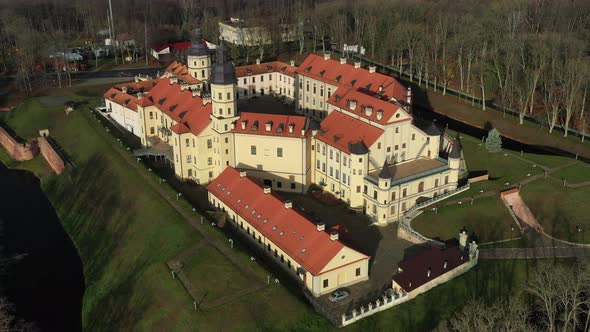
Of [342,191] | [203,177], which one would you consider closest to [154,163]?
[203,177]

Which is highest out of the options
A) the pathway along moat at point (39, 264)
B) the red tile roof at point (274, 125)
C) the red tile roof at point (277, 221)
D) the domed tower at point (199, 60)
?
the domed tower at point (199, 60)

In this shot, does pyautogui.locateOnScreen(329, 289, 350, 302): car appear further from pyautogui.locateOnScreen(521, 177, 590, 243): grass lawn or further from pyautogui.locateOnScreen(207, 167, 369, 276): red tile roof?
pyautogui.locateOnScreen(521, 177, 590, 243): grass lawn

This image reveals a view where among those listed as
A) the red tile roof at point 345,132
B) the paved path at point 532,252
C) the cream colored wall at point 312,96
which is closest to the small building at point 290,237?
the red tile roof at point 345,132

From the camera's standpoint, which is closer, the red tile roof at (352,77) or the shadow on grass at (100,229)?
the shadow on grass at (100,229)

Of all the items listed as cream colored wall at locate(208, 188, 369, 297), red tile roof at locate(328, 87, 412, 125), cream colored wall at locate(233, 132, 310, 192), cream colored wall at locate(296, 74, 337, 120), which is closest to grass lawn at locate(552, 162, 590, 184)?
red tile roof at locate(328, 87, 412, 125)

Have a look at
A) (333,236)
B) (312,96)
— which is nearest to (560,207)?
(333,236)

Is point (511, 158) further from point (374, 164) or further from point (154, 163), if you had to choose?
point (154, 163)

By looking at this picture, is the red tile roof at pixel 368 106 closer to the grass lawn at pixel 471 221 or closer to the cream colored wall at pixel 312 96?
the grass lawn at pixel 471 221

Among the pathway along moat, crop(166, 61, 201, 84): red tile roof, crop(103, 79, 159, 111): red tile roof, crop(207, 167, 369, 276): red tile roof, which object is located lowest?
the pathway along moat
